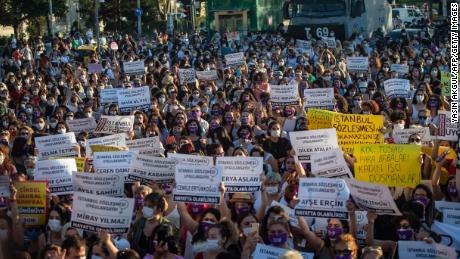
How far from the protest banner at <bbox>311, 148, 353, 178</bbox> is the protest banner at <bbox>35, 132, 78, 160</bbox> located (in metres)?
4.11

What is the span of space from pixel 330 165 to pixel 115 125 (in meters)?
5.47

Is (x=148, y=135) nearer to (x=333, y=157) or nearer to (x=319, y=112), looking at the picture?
(x=319, y=112)

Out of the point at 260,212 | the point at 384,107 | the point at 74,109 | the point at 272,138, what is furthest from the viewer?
the point at 74,109

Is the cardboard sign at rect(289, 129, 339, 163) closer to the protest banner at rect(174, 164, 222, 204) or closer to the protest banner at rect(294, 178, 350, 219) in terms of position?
the protest banner at rect(174, 164, 222, 204)

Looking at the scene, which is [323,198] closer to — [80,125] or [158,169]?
[158,169]

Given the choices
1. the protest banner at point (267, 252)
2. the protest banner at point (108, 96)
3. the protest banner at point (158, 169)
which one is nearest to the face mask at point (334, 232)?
the protest banner at point (267, 252)

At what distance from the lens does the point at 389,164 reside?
9.86 meters

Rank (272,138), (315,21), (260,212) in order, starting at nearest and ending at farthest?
(260,212) < (272,138) < (315,21)

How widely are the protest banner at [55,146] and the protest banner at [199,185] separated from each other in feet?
12.8

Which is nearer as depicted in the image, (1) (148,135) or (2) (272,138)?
(2) (272,138)

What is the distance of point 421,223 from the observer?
8445 mm

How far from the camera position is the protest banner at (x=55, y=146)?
508 inches

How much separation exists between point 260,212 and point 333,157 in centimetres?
114

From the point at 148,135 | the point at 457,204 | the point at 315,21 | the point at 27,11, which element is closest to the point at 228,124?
the point at 148,135
